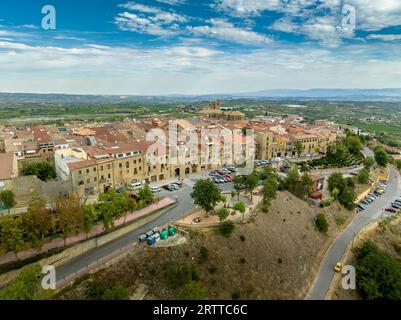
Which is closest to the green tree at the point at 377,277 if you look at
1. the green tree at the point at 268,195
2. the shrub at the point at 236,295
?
the green tree at the point at 268,195

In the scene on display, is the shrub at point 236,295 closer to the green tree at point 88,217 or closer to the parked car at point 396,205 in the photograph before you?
the green tree at point 88,217

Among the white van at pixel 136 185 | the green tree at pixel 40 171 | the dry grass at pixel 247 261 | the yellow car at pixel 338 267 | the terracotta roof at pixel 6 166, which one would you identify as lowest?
the yellow car at pixel 338 267

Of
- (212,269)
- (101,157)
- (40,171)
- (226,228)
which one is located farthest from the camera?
(101,157)

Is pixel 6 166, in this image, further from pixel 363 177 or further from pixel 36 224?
pixel 363 177

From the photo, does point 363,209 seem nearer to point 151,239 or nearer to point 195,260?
point 195,260

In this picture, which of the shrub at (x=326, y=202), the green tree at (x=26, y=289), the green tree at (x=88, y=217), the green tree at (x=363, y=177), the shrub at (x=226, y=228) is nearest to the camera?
the green tree at (x=26, y=289)

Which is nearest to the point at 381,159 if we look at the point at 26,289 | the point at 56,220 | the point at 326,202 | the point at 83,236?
the point at 326,202
